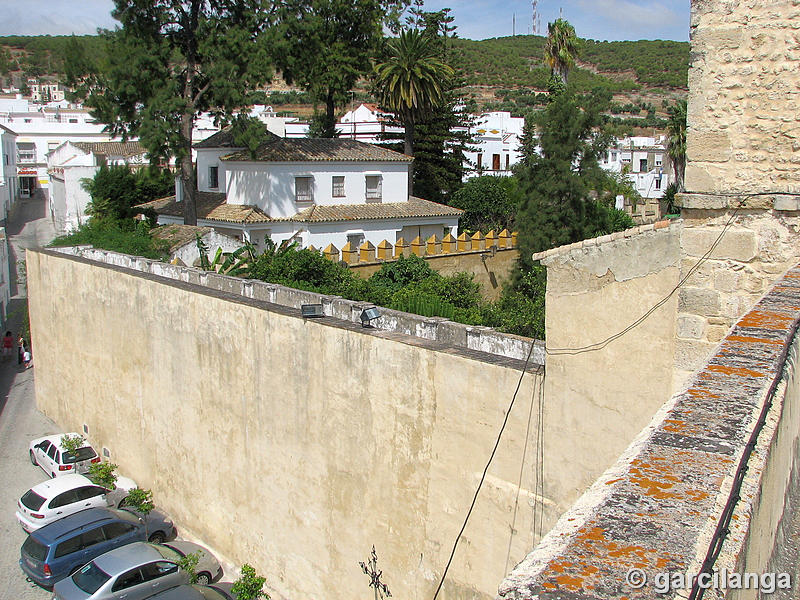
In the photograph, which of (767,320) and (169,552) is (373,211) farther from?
(767,320)

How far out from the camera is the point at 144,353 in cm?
1498

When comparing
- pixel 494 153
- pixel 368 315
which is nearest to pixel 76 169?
pixel 494 153

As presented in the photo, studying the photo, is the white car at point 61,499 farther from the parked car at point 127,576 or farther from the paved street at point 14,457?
the parked car at point 127,576

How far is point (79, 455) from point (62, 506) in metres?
2.42

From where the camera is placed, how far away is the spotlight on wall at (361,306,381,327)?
388 inches

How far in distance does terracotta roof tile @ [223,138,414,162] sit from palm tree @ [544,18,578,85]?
54.2 feet

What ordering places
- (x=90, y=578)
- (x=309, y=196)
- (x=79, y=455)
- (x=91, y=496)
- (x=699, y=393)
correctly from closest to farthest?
(x=699, y=393)
(x=90, y=578)
(x=91, y=496)
(x=79, y=455)
(x=309, y=196)

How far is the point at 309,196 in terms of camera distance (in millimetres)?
28656

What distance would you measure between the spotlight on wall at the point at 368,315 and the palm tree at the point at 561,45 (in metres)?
36.8

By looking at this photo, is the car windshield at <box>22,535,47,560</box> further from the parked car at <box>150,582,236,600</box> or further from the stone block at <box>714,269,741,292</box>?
the stone block at <box>714,269,741,292</box>

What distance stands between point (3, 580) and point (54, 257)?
843 centimetres

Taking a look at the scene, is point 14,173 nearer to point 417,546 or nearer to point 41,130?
point 41,130

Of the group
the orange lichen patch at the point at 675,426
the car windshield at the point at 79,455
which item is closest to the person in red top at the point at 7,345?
the car windshield at the point at 79,455

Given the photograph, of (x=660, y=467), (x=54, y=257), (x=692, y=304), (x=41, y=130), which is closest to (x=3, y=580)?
(x=54, y=257)
